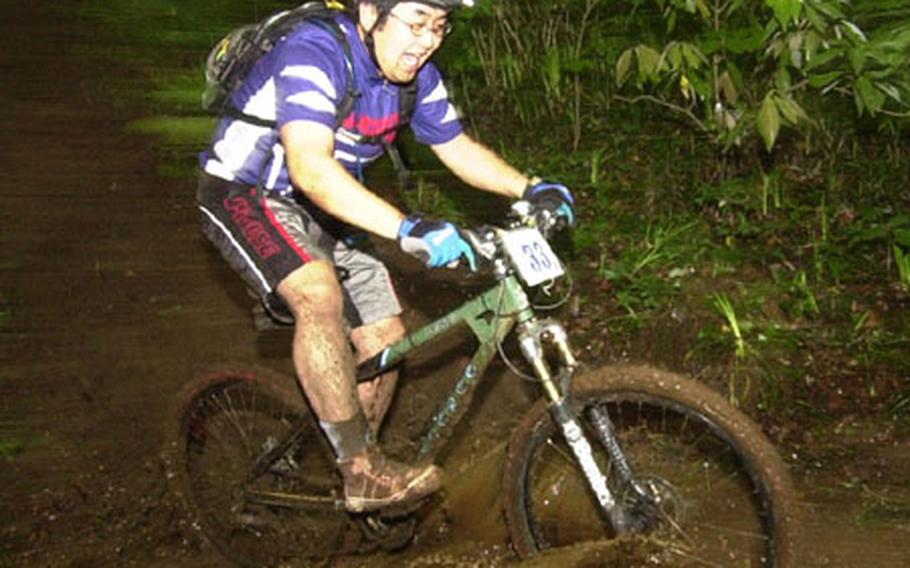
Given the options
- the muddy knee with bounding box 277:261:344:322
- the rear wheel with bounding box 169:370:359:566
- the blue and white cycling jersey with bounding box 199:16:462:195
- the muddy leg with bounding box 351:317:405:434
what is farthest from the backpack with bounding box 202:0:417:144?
the rear wheel with bounding box 169:370:359:566

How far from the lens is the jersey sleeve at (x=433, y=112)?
3539 millimetres

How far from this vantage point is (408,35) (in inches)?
124

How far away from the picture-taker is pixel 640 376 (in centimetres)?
296

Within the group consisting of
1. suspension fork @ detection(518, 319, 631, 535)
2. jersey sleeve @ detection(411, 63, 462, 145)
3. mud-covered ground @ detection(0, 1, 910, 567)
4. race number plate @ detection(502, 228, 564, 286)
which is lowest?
mud-covered ground @ detection(0, 1, 910, 567)

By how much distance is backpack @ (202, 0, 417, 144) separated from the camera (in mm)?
3139

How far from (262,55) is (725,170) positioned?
12.5 feet

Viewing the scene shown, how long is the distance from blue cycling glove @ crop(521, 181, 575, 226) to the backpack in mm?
559

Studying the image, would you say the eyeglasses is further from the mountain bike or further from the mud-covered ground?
the mud-covered ground

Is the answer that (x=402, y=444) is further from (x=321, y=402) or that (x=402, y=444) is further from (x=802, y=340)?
(x=802, y=340)

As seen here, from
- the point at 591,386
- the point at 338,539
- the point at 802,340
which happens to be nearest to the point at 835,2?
the point at 802,340

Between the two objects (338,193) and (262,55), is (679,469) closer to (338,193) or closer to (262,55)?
(338,193)

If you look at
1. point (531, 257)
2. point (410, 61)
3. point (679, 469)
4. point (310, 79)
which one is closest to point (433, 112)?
point (410, 61)

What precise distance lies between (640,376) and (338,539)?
1.65 metres

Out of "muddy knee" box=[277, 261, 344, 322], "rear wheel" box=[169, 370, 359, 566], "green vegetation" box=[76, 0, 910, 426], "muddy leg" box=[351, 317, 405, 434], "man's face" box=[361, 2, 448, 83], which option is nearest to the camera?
"man's face" box=[361, 2, 448, 83]
